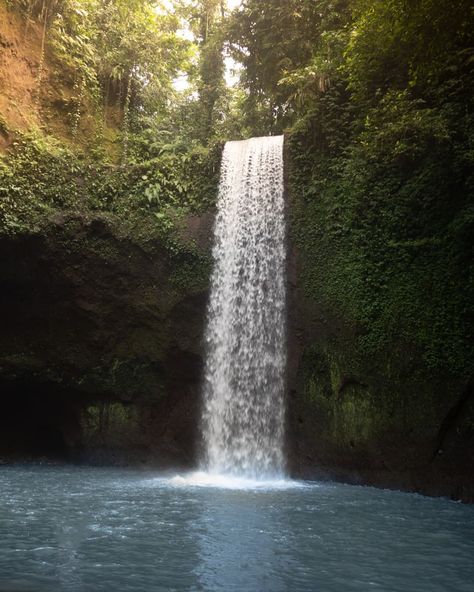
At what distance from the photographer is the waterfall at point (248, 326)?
36.2 ft

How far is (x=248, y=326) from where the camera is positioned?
11852 mm

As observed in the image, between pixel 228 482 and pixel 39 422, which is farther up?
pixel 39 422

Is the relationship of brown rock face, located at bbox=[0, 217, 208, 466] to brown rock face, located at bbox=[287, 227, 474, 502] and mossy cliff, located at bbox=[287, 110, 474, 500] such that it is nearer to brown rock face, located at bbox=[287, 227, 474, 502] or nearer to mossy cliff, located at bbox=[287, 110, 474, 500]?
brown rock face, located at bbox=[287, 227, 474, 502]

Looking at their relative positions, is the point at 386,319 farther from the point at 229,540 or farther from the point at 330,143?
the point at 229,540

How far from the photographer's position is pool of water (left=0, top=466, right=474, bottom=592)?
4.09 m

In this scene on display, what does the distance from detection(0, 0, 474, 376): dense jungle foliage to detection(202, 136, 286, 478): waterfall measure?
68 cm

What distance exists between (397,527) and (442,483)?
125 inches

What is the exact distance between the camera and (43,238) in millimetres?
11992

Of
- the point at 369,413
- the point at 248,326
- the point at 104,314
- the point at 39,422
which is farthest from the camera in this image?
the point at 39,422

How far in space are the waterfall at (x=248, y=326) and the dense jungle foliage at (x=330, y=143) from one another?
2.24ft

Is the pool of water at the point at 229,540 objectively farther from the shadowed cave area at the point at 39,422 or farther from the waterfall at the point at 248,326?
the shadowed cave area at the point at 39,422

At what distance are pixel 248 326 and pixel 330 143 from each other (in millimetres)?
4867

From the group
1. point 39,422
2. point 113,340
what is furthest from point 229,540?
point 39,422

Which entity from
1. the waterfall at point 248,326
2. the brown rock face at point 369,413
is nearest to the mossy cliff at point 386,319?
the brown rock face at point 369,413
